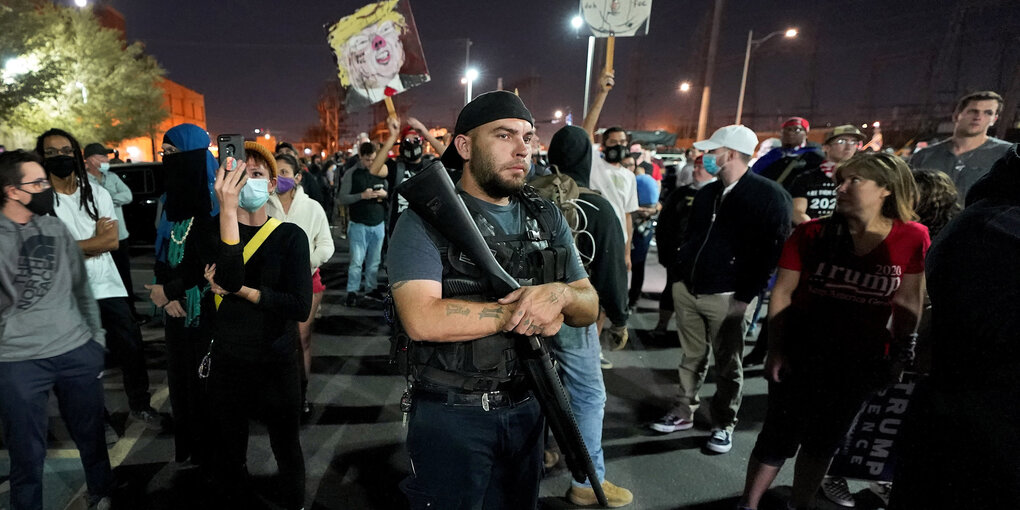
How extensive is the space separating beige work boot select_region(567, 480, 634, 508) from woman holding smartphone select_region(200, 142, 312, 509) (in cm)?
155

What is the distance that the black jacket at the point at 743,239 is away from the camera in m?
3.36

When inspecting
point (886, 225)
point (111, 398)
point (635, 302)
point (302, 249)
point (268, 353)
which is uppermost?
point (886, 225)

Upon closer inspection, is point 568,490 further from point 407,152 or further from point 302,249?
point 407,152

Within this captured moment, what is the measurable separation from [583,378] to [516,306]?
4.75 ft

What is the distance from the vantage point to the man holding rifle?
161cm

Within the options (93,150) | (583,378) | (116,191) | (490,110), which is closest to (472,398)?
(490,110)

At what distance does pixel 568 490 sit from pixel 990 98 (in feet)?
14.5

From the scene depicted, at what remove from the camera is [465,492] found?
69.0 inches

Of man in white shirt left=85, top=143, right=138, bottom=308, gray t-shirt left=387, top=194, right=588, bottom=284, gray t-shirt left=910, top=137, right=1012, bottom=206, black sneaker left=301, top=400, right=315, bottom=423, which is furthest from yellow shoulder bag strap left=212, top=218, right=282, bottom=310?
gray t-shirt left=910, top=137, right=1012, bottom=206

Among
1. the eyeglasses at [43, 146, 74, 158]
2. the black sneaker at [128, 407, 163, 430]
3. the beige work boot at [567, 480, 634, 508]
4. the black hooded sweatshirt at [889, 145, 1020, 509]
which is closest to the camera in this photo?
the black hooded sweatshirt at [889, 145, 1020, 509]

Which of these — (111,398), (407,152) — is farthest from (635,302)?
(111,398)

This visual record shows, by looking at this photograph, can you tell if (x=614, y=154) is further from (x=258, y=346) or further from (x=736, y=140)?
(x=258, y=346)

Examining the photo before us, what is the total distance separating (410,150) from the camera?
5.81 meters

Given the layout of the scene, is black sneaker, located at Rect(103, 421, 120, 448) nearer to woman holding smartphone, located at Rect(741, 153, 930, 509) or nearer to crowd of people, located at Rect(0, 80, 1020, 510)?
crowd of people, located at Rect(0, 80, 1020, 510)
